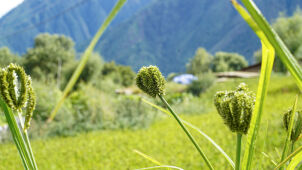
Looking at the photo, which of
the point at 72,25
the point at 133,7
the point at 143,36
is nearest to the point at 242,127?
the point at 143,36

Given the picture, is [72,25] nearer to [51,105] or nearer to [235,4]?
[51,105]

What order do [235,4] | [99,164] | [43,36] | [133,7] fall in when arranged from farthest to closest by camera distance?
1. [133,7]
2. [43,36]
3. [99,164]
4. [235,4]

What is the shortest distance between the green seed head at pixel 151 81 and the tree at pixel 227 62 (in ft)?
99.0

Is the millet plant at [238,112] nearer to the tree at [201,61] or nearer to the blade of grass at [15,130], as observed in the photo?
the blade of grass at [15,130]

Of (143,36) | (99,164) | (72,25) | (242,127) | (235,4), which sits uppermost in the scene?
(72,25)

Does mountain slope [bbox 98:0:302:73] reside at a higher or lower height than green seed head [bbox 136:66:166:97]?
higher

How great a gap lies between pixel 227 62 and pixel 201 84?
68.3ft

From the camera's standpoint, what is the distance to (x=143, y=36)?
77938mm

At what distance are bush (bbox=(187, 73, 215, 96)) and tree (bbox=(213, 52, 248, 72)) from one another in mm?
16933

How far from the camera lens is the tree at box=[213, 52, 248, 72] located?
30.1 m

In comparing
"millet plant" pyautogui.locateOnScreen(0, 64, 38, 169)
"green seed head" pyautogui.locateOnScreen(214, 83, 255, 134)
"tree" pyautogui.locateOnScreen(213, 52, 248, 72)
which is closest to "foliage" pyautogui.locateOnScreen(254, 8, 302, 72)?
"tree" pyautogui.locateOnScreen(213, 52, 248, 72)

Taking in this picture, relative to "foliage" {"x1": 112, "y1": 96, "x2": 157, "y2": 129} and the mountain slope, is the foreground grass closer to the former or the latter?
"foliage" {"x1": 112, "y1": 96, "x2": 157, "y2": 129}

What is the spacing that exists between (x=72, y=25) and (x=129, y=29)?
20.3 metres

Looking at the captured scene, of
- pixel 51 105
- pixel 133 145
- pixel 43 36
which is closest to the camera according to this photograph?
pixel 133 145
